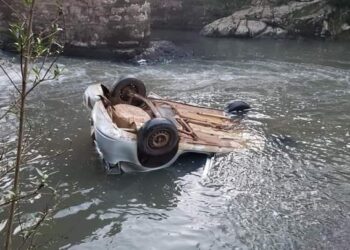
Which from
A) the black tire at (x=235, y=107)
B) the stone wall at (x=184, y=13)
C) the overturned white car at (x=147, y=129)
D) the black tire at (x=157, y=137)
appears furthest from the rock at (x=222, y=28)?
the black tire at (x=157, y=137)

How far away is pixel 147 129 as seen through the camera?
654 cm

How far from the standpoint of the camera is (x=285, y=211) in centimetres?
584

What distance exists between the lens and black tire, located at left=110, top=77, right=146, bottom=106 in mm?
8539

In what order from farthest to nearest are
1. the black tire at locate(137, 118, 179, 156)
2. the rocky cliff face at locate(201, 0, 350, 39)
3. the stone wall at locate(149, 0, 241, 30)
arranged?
the stone wall at locate(149, 0, 241, 30), the rocky cliff face at locate(201, 0, 350, 39), the black tire at locate(137, 118, 179, 156)

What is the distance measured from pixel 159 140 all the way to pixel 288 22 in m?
16.7

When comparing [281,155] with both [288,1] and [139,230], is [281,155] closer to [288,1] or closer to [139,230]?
[139,230]

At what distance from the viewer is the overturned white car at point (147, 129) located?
21.7 feet

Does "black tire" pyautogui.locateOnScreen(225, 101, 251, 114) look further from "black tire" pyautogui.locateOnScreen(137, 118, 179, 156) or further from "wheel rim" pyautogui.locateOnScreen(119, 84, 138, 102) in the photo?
"black tire" pyautogui.locateOnScreen(137, 118, 179, 156)

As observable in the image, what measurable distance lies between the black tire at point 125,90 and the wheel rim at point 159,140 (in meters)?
1.98

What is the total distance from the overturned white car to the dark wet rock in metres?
7.33

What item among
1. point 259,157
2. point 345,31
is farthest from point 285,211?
point 345,31

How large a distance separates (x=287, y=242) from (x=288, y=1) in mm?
19118

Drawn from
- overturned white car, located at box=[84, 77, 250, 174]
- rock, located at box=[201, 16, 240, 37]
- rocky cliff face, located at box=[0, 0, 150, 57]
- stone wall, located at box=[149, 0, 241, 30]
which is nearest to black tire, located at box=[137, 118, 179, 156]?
overturned white car, located at box=[84, 77, 250, 174]

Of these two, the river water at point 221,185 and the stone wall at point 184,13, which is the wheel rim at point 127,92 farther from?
the stone wall at point 184,13
